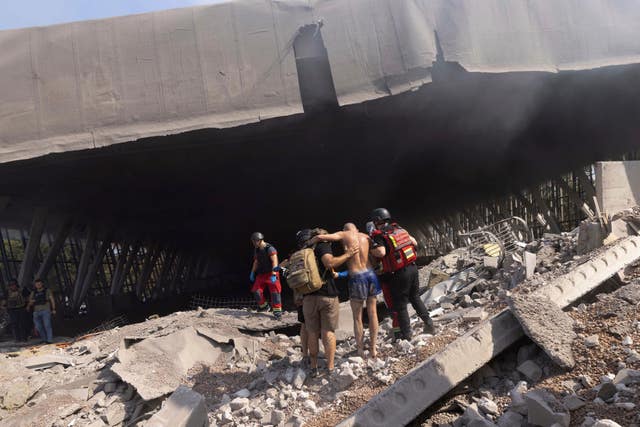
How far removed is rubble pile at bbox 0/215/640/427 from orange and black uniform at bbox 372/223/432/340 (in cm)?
39

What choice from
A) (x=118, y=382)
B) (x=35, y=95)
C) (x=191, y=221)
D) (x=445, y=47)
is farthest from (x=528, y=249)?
(x=191, y=221)

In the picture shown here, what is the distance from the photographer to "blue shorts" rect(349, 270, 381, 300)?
5.36 meters

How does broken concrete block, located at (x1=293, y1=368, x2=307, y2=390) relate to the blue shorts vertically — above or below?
below

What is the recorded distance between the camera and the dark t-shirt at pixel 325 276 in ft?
17.2

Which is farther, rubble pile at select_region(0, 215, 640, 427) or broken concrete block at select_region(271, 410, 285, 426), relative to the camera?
broken concrete block at select_region(271, 410, 285, 426)

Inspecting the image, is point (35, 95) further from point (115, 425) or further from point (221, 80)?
point (115, 425)

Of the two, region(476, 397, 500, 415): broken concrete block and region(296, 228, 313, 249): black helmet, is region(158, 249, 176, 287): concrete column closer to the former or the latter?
region(296, 228, 313, 249): black helmet

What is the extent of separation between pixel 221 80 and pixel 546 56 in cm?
634

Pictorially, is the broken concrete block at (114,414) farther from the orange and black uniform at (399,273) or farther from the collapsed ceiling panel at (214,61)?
the collapsed ceiling panel at (214,61)

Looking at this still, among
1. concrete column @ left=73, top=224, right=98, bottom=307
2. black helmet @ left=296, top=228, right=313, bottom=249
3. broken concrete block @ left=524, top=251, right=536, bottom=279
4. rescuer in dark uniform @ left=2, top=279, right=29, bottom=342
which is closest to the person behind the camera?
black helmet @ left=296, top=228, right=313, bottom=249

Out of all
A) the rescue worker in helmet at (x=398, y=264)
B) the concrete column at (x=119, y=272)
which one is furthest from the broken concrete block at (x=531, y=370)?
the concrete column at (x=119, y=272)

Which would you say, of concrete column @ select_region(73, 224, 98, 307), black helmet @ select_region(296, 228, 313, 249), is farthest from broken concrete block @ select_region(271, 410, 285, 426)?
concrete column @ select_region(73, 224, 98, 307)

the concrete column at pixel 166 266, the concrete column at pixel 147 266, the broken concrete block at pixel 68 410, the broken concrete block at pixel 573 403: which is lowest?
the concrete column at pixel 166 266

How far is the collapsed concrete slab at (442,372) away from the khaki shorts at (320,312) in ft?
3.91
